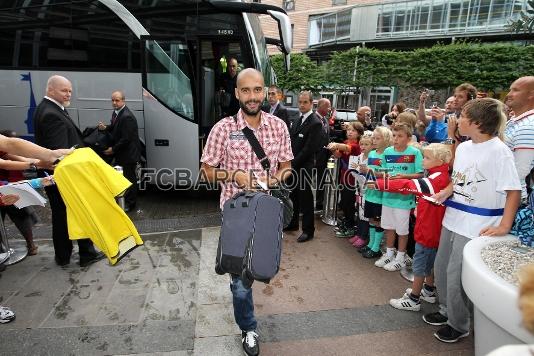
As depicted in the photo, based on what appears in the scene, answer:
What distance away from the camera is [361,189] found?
185 inches

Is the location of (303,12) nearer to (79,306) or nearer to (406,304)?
(406,304)

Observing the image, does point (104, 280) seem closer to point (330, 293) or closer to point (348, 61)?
point (330, 293)

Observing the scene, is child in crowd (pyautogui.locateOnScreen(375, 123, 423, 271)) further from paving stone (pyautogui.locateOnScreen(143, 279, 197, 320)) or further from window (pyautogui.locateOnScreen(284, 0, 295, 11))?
window (pyautogui.locateOnScreen(284, 0, 295, 11))

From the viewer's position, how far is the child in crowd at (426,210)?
10.3ft

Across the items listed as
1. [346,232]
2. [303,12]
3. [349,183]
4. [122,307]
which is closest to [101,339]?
[122,307]

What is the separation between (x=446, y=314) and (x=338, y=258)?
1.57 meters

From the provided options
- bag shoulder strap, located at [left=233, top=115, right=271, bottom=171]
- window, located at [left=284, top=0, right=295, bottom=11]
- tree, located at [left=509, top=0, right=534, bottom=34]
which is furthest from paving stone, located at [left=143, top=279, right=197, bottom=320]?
window, located at [left=284, top=0, right=295, bottom=11]

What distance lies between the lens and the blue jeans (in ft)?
8.67

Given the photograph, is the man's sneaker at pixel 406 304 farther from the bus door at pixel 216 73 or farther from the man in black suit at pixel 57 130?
the bus door at pixel 216 73

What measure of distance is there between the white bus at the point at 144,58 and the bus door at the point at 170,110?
0.02 metres

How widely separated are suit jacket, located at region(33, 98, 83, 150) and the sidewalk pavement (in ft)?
5.00

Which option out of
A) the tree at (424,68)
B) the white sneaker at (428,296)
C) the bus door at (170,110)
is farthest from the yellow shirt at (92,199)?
the tree at (424,68)

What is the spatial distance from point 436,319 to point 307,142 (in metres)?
2.74

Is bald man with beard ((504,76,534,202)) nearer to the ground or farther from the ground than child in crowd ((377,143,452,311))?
farther from the ground
